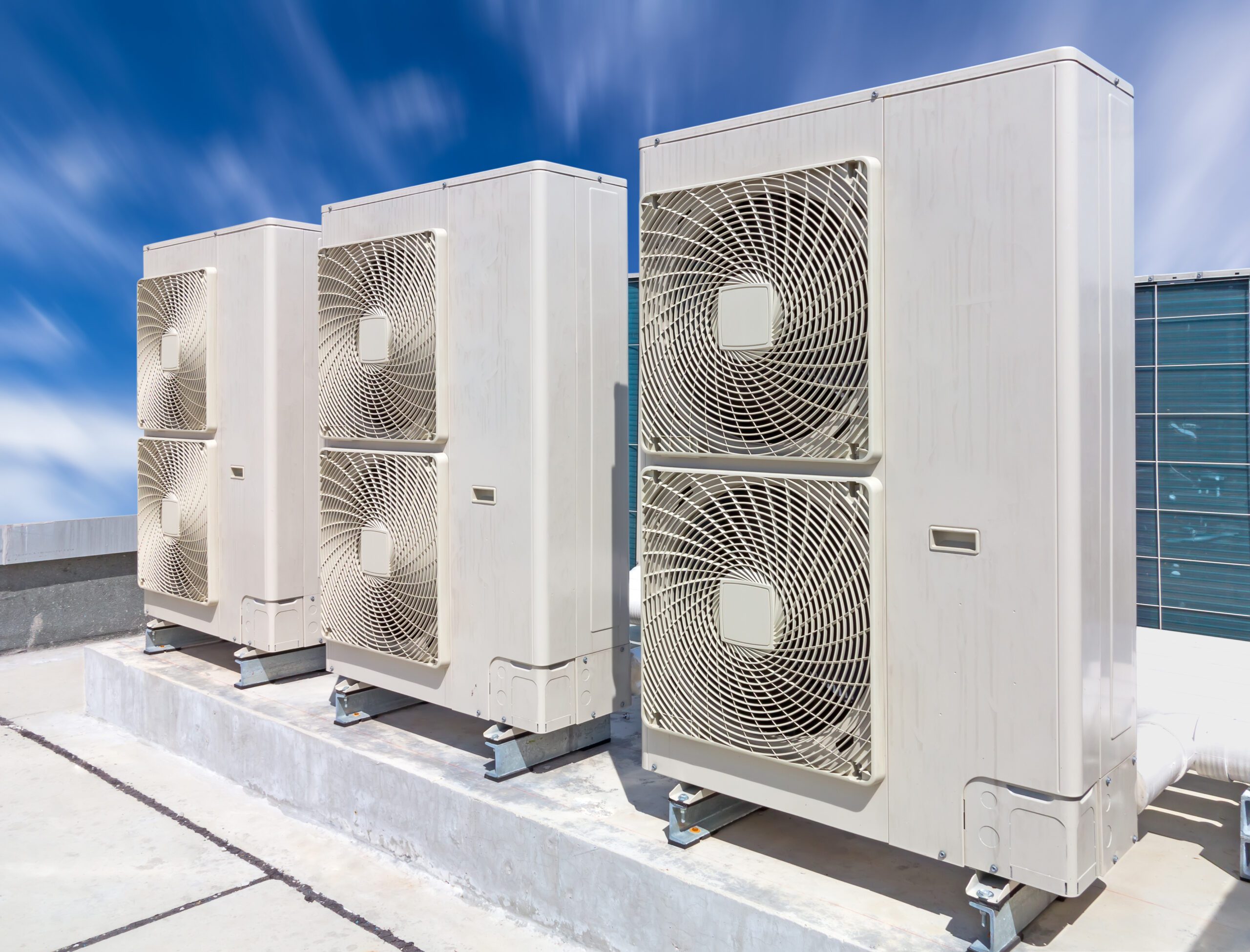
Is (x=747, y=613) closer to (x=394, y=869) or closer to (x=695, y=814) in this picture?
(x=695, y=814)

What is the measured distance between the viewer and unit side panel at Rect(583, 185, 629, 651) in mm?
3404

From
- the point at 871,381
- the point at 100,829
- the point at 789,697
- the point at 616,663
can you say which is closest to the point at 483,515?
the point at 616,663

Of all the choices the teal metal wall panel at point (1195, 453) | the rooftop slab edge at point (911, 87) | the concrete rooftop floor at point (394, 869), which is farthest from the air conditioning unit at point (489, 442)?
the teal metal wall panel at point (1195, 453)

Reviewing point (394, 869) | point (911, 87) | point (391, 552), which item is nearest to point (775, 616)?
point (911, 87)

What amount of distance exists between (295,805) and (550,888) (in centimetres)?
143

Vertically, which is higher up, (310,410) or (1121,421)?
(310,410)

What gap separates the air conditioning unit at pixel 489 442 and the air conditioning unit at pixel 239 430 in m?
0.73

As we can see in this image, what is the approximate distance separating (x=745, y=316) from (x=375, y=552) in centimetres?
180

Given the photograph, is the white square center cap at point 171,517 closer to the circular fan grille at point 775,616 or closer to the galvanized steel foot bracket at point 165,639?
the galvanized steel foot bracket at point 165,639

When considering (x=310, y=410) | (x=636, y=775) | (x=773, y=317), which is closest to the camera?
(x=773, y=317)

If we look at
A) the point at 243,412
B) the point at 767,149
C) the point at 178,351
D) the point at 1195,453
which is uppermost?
the point at 767,149

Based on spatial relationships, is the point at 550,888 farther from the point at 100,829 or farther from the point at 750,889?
the point at 100,829

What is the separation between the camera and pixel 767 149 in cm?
255

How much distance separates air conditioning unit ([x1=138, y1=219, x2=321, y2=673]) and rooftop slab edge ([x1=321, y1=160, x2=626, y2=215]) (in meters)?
0.82
